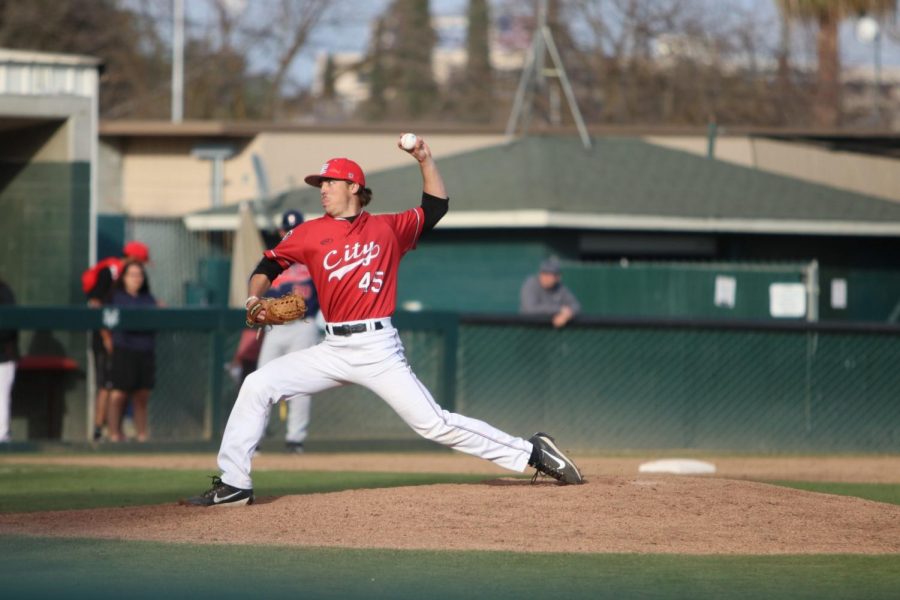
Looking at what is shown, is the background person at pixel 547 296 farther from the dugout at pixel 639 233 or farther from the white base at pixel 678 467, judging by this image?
the white base at pixel 678 467

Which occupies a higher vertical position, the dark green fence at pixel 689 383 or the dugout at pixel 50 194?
the dugout at pixel 50 194

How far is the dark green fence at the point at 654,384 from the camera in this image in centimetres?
1443

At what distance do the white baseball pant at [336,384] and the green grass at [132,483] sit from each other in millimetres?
1631

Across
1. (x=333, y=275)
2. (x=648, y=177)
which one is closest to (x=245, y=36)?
(x=648, y=177)

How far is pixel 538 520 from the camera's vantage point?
7281 millimetres

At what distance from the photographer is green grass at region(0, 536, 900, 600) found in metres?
5.66

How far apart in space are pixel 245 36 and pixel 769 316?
83.0 feet

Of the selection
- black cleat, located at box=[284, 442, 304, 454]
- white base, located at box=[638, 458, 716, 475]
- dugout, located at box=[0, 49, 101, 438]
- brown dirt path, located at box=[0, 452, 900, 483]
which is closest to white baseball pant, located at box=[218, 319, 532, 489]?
brown dirt path, located at box=[0, 452, 900, 483]

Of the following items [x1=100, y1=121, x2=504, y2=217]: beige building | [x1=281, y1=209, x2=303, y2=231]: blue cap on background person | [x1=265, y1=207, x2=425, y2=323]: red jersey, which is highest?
[x1=100, y1=121, x2=504, y2=217]: beige building

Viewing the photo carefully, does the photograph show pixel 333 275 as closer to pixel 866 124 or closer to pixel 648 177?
pixel 648 177

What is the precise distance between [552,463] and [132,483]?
373 centimetres

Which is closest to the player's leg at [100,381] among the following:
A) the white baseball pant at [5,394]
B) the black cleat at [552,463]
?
the white baseball pant at [5,394]

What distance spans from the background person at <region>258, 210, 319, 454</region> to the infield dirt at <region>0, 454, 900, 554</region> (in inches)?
170

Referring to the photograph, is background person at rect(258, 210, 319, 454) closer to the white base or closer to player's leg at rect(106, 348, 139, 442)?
player's leg at rect(106, 348, 139, 442)
